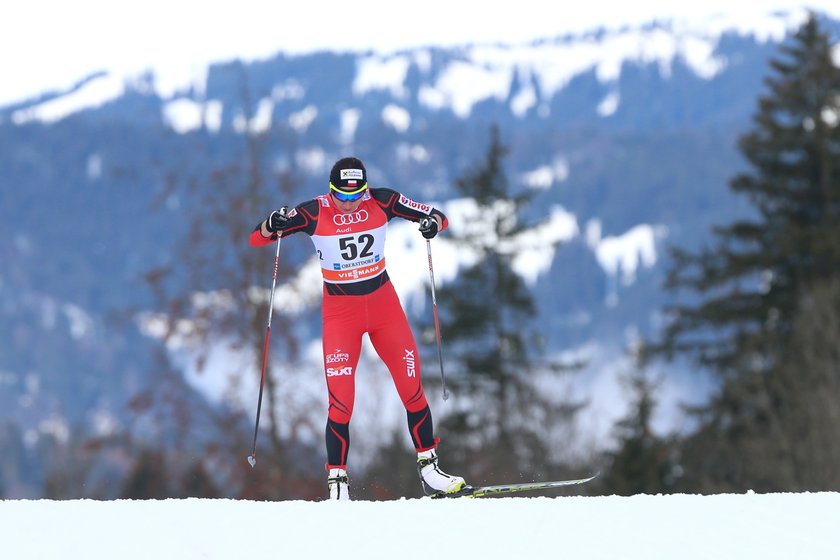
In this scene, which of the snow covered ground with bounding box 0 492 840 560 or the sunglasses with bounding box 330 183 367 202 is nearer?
the snow covered ground with bounding box 0 492 840 560

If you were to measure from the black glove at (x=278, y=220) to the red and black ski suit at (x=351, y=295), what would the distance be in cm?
3

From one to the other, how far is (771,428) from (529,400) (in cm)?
729

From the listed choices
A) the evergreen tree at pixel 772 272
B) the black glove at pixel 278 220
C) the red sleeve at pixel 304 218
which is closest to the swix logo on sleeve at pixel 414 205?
the red sleeve at pixel 304 218

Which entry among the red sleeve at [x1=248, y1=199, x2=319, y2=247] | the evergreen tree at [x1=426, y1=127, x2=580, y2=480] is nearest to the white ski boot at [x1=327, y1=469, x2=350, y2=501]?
the red sleeve at [x1=248, y1=199, x2=319, y2=247]

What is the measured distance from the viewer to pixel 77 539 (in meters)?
6.21

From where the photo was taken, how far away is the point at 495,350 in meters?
33.7

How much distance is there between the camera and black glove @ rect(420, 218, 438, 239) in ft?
26.9

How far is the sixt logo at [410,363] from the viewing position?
8227 mm

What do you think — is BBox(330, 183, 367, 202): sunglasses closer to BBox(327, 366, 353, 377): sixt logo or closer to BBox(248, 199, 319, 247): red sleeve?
BBox(248, 199, 319, 247): red sleeve

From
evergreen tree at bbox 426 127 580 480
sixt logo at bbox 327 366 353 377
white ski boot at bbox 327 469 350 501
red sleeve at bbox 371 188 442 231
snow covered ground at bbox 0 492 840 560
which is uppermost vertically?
evergreen tree at bbox 426 127 580 480

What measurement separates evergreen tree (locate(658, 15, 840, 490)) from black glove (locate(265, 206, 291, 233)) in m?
20.2

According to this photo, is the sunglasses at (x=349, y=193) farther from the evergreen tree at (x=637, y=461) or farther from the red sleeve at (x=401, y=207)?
the evergreen tree at (x=637, y=461)

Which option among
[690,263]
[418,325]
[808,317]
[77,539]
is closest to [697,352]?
[690,263]

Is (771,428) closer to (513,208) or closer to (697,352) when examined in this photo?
(697,352)
